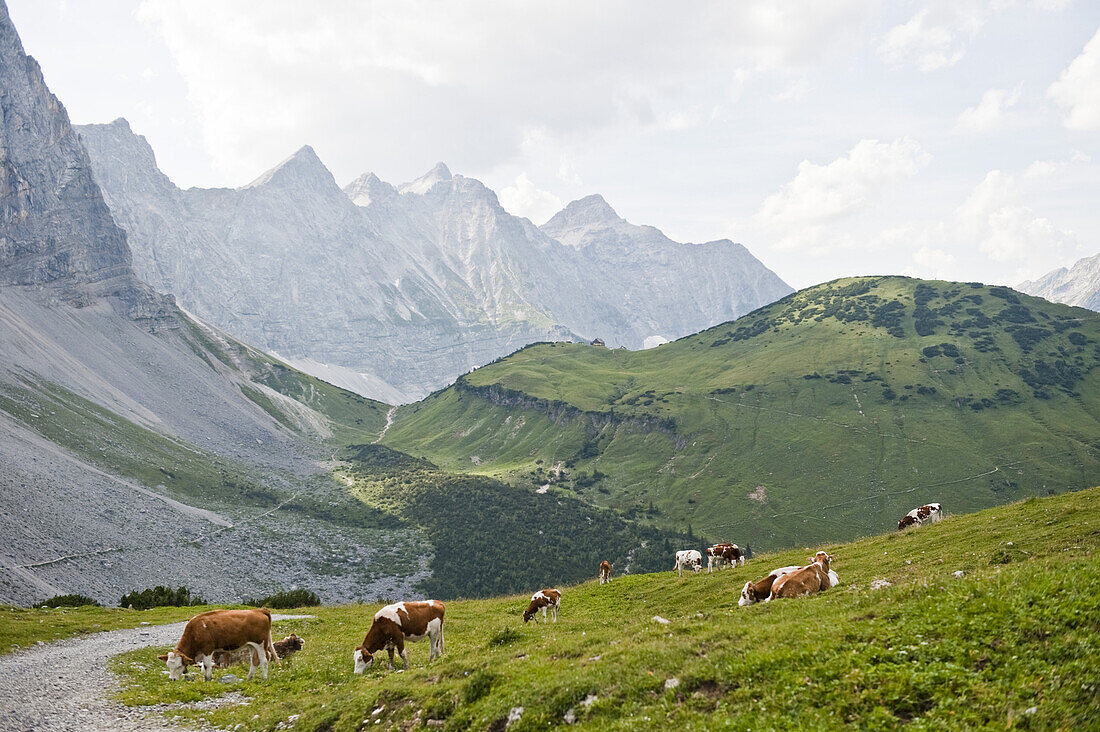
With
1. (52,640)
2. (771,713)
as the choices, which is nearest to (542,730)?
(771,713)

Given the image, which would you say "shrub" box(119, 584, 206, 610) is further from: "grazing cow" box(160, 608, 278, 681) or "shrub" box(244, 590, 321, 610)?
"grazing cow" box(160, 608, 278, 681)

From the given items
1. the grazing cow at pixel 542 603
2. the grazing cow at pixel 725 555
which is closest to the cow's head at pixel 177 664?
the grazing cow at pixel 542 603

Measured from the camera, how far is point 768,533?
17650cm

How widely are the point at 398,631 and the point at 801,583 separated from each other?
18.3 meters

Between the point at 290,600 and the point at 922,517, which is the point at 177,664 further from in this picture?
the point at 922,517

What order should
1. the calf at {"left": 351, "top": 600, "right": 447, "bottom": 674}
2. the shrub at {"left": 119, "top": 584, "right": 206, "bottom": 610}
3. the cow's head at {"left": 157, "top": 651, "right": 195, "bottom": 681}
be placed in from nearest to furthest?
the calf at {"left": 351, "top": 600, "right": 447, "bottom": 674}
the cow's head at {"left": 157, "top": 651, "right": 195, "bottom": 681}
the shrub at {"left": 119, "top": 584, "right": 206, "bottom": 610}

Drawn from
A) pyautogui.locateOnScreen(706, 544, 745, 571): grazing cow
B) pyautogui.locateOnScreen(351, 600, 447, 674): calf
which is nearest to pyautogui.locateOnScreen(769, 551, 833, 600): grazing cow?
pyautogui.locateOnScreen(351, 600, 447, 674): calf

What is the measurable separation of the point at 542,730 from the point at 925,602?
1126cm

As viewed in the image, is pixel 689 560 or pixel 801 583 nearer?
pixel 801 583

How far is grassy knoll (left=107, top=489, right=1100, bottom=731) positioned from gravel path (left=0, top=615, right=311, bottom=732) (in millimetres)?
1349

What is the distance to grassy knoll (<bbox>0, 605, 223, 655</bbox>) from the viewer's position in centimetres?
3443

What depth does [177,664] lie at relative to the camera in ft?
84.7

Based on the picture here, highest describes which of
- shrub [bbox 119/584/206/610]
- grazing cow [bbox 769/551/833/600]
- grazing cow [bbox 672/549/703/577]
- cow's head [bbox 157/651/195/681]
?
cow's head [bbox 157/651/195/681]

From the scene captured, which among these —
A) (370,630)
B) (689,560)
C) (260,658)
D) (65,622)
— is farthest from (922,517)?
(65,622)
